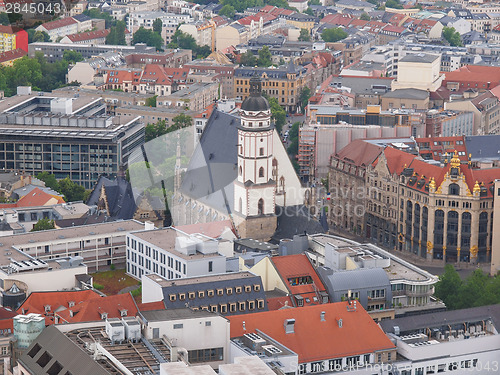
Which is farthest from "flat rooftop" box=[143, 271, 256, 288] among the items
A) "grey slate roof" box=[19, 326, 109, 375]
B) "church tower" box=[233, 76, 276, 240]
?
"church tower" box=[233, 76, 276, 240]

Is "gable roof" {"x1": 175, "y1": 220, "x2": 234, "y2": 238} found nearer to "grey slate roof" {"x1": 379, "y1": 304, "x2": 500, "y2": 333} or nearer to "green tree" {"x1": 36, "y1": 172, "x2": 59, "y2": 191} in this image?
"grey slate roof" {"x1": 379, "y1": 304, "x2": 500, "y2": 333}

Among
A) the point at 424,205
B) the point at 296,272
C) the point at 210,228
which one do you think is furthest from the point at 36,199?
the point at 296,272

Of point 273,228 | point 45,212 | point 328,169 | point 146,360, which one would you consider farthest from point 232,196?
point 146,360

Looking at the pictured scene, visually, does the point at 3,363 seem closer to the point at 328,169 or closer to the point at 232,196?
the point at 232,196

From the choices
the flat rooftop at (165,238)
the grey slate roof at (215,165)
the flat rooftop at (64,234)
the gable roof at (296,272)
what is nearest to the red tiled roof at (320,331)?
the gable roof at (296,272)

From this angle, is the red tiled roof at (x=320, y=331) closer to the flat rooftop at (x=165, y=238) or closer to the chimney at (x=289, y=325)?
the chimney at (x=289, y=325)

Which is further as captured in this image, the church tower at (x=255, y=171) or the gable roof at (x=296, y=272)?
the church tower at (x=255, y=171)

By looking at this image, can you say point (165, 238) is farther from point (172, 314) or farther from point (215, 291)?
point (172, 314)
